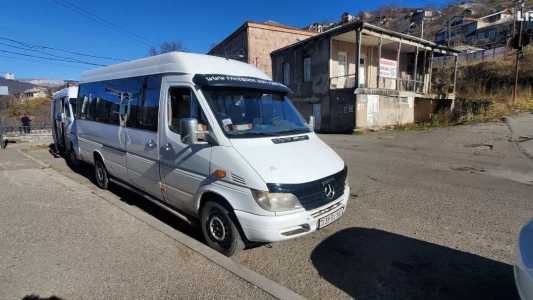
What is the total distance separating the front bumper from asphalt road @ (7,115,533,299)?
0.42 metres

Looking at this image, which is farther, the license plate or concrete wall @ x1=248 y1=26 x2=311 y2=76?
concrete wall @ x1=248 y1=26 x2=311 y2=76

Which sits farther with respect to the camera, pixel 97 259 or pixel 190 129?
pixel 190 129

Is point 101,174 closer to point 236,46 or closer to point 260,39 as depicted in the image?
point 260,39

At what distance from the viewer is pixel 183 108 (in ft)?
13.3

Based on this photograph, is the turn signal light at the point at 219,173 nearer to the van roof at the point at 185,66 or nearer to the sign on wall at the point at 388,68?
the van roof at the point at 185,66

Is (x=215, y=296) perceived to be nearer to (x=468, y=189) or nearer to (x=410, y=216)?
(x=410, y=216)

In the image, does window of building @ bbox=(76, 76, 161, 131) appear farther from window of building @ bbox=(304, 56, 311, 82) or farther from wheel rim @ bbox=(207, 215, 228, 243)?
window of building @ bbox=(304, 56, 311, 82)

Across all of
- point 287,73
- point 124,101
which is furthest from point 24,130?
point 124,101

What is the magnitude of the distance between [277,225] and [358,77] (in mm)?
16477

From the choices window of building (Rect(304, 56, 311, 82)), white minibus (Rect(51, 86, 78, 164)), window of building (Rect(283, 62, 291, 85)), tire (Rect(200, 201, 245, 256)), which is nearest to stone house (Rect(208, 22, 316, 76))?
window of building (Rect(283, 62, 291, 85))

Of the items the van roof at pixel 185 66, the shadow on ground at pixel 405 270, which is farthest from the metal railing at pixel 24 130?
the shadow on ground at pixel 405 270

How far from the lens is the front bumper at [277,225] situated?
10.2 feet

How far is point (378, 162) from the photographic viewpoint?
9.34 meters

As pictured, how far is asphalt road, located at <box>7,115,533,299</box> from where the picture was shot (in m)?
3.00
